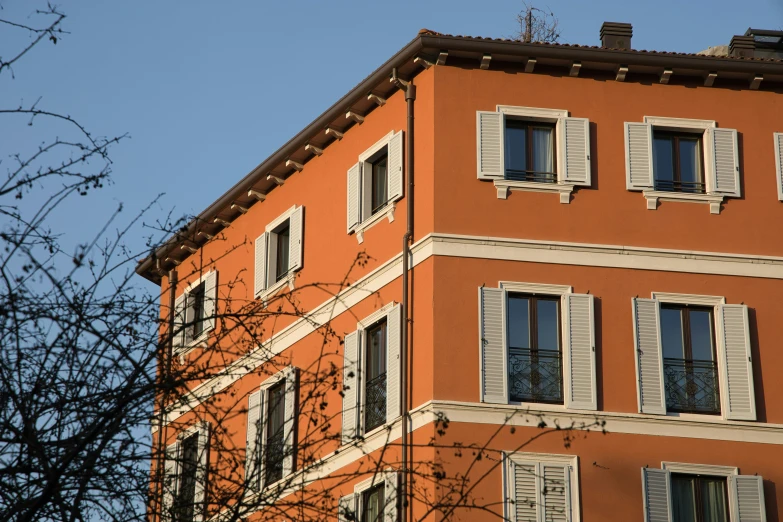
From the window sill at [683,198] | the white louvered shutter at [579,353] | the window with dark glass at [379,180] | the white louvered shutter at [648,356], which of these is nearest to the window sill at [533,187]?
the window sill at [683,198]

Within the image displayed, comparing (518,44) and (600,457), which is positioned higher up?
(518,44)

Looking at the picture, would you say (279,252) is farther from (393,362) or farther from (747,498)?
(747,498)

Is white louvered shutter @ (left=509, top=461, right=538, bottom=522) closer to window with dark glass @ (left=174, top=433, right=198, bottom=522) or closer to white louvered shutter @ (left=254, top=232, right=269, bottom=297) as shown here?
white louvered shutter @ (left=254, top=232, right=269, bottom=297)

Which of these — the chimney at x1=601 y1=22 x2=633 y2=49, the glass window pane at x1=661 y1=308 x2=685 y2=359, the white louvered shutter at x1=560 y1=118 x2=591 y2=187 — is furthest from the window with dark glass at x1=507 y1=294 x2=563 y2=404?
the chimney at x1=601 y1=22 x2=633 y2=49

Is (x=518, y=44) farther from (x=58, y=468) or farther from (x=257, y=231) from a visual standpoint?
(x=58, y=468)

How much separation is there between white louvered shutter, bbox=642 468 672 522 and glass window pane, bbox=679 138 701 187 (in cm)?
475

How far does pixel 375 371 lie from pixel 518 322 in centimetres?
239

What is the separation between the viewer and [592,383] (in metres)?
21.6

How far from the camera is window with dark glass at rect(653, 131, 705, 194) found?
23.2m

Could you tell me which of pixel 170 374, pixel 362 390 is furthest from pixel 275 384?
pixel 170 374

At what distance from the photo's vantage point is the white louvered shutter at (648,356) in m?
21.7

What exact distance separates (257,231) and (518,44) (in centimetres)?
676

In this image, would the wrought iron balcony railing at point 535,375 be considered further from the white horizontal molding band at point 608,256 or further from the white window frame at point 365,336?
the white window frame at point 365,336

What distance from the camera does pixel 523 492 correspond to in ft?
68.8
